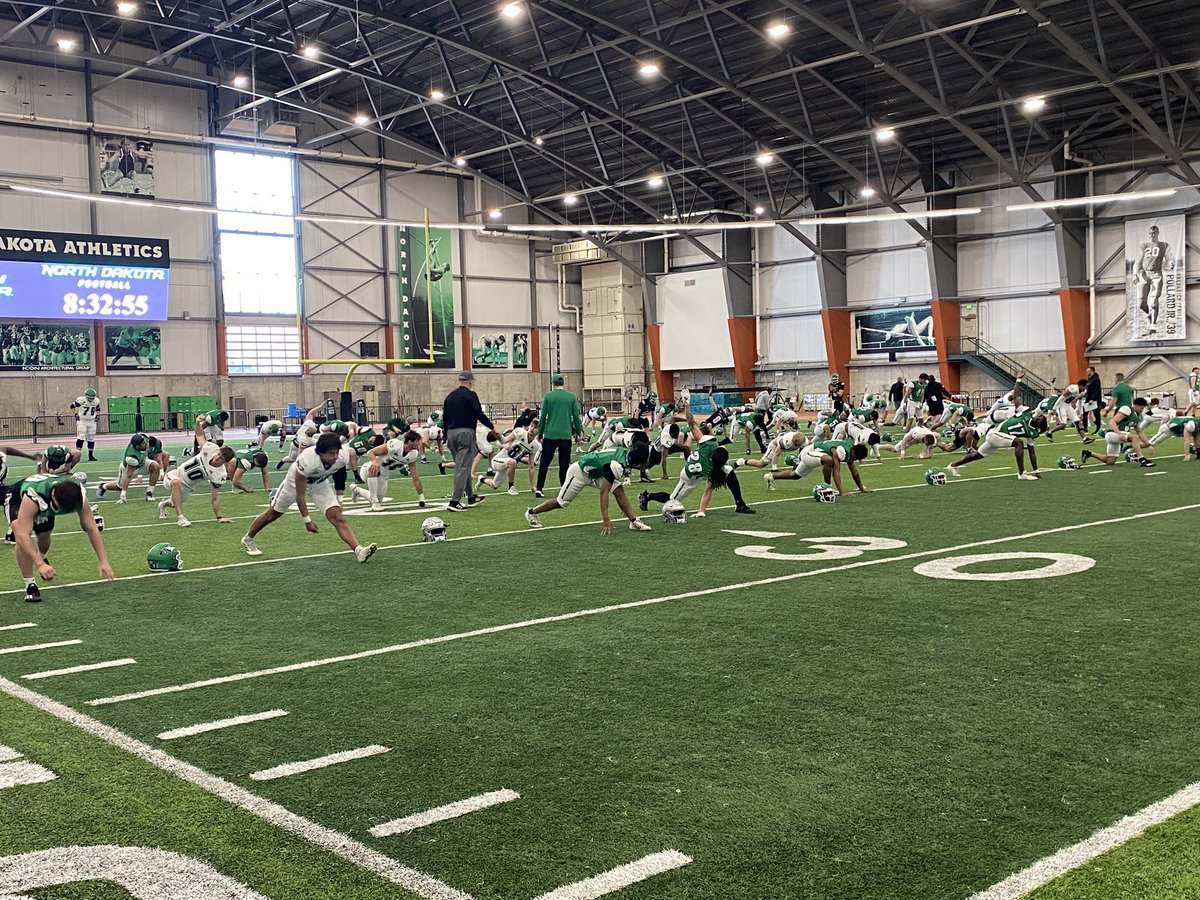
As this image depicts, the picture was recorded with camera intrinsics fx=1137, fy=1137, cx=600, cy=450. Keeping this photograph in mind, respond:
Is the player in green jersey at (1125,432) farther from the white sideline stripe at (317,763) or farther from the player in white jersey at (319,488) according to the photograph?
the white sideline stripe at (317,763)

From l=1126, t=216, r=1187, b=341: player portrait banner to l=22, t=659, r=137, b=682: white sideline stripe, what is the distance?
38.9 metres

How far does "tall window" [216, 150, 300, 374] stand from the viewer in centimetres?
4706

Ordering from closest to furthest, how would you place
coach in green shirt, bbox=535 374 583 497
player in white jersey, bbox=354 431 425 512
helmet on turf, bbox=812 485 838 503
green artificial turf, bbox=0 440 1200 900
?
1. green artificial turf, bbox=0 440 1200 900
2. helmet on turf, bbox=812 485 838 503
3. player in white jersey, bbox=354 431 425 512
4. coach in green shirt, bbox=535 374 583 497

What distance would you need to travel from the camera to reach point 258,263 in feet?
157

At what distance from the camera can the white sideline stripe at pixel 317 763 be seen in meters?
5.11

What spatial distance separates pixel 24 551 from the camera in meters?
9.22

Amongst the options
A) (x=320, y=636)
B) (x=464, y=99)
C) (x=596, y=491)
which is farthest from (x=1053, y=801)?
(x=464, y=99)

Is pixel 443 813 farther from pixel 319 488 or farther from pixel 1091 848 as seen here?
pixel 319 488

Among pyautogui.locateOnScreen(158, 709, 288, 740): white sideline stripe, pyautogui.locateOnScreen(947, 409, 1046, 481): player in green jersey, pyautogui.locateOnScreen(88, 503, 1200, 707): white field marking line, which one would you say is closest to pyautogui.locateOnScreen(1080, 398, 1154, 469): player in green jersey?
pyautogui.locateOnScreen(947, 409, 1046, 481): player in green jersey

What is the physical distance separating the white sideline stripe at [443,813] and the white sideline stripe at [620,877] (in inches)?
32.4

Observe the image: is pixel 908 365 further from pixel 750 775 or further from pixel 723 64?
pixel 750 775

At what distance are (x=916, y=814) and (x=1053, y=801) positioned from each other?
581 mm

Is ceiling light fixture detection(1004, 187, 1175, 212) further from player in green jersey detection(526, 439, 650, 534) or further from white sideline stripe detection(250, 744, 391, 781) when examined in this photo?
white sideline stripe detection(250, 744, 391, 781)

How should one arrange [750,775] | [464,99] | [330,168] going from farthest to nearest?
1. [330,168]
2. [464,99]
3. [750,775]
